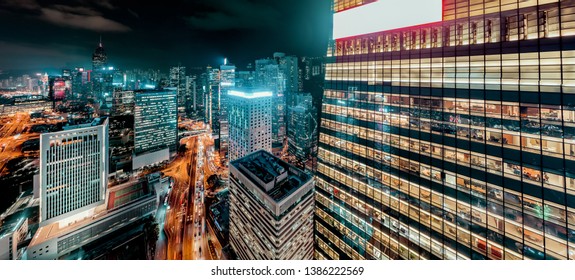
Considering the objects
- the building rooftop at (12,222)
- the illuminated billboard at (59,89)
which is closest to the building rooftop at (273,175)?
the building rooftop at (12,222)

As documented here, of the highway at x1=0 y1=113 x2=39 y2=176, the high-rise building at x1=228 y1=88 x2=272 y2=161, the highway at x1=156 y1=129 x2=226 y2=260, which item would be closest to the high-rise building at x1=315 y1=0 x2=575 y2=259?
the highway at x1=156 y1=129 x2=226 y2=260

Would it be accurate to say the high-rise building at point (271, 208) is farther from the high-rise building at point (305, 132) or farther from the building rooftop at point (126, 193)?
the high-rise building at point (305, 132)

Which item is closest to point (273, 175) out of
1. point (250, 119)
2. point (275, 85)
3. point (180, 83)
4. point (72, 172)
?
point (72, 172)

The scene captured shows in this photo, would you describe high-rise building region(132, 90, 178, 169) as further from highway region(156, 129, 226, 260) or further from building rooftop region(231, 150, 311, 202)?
building rooftop region(231, 150, 311, 202)

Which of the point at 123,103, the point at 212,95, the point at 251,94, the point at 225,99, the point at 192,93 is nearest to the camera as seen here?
the point at 251,94

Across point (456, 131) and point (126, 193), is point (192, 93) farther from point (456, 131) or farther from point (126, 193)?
point (456, 131)

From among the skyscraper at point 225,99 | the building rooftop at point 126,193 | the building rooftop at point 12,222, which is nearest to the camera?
the building rooftop at point 12,222

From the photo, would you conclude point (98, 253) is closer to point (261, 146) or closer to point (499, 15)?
point (261, 146)
